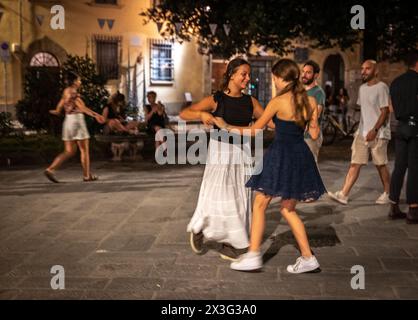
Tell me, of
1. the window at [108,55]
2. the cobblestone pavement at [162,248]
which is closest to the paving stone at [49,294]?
the cobblestone pavement at [162,248]

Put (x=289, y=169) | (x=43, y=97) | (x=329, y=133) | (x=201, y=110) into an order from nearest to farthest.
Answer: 1. (x=289, y=169)
2. (x=201, y=110)
3. (x=43, y=97)
4. (x=329, y=133)

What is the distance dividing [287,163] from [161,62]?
21.7 m

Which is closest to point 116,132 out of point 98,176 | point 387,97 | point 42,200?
A: point 98,176

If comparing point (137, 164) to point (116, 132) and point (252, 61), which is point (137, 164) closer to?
point (116, 132)

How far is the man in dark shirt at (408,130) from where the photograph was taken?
6.36 m

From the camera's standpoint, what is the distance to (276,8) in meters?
14.1

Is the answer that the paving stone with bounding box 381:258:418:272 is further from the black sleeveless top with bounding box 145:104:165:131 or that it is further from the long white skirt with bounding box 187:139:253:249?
the black sleeveless top with bounding box 145:104:165:131

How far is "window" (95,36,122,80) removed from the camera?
24.2 m

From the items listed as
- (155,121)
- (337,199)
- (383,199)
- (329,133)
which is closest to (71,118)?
(155,121)

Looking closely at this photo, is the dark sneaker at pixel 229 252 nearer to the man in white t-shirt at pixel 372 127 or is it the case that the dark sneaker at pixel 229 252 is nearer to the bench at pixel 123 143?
the man in white t-shirt at pixel 372 127

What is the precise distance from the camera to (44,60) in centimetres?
2312

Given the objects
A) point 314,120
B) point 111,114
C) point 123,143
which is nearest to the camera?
point 314,120

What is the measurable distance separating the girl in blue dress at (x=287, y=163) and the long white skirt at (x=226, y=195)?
0.33 metres

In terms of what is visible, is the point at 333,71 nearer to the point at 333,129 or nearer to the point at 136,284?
the point at 333,129
